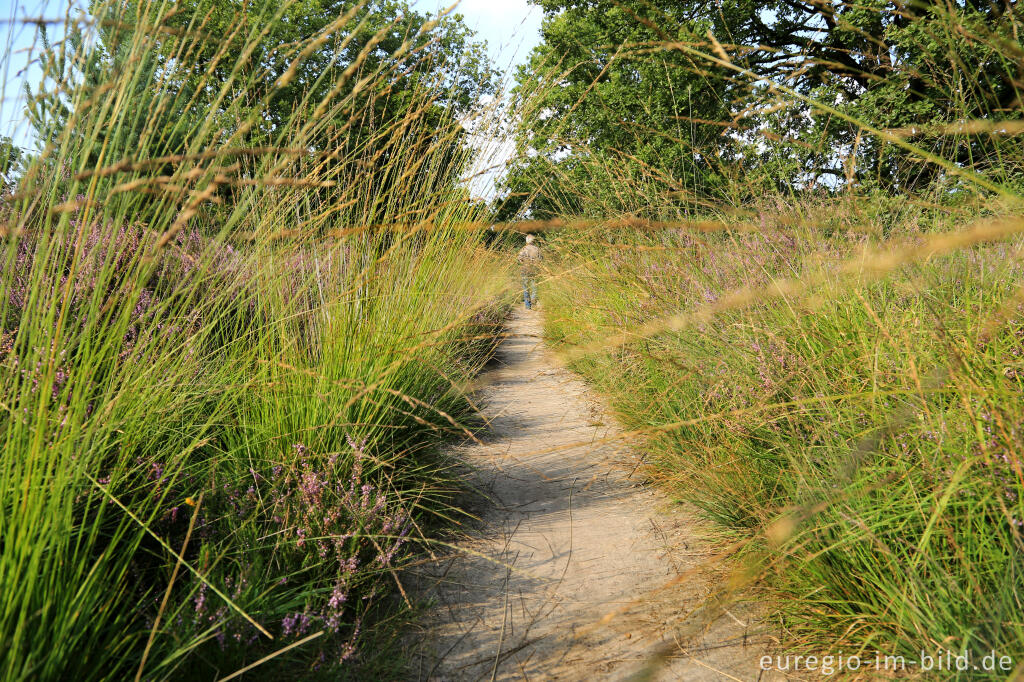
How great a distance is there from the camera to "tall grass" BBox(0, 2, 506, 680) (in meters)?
1.18

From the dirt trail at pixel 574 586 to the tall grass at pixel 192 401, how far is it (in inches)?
9.7

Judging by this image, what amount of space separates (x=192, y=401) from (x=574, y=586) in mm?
1436

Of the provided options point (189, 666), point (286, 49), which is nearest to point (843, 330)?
point (286, 49)

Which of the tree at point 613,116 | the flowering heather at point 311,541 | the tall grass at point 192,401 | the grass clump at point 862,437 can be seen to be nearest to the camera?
the tall grass at point 192,401

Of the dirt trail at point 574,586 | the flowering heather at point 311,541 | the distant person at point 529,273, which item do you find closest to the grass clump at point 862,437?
the dirt trail at point 574,586

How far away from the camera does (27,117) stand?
4.45 ft

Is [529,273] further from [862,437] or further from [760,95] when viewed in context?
[862,437]

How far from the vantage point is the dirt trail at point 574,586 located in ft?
5.65

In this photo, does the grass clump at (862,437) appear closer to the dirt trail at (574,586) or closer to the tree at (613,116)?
the dirt trail at (574,586)

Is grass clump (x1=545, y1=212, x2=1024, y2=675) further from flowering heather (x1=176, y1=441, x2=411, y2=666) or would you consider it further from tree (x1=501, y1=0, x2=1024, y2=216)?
flowering heather (x1=176, y1=441, x2=411, y2=666)

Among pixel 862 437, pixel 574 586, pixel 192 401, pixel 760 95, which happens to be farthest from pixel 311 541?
pixel 760 95

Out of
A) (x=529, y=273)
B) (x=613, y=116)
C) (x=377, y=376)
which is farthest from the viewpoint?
(x=529, y=273)

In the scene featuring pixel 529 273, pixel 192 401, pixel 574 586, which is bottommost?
pixel 574 586

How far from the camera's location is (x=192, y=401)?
2068 mm
